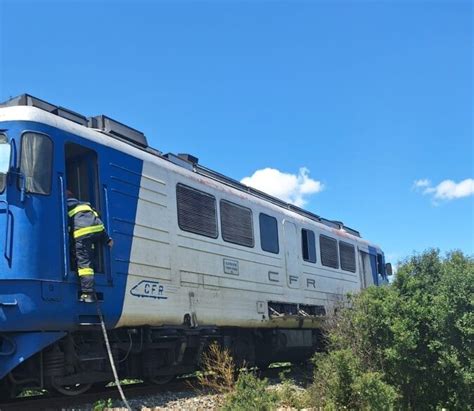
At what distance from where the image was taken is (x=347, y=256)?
588 inches

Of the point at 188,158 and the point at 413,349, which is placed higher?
the point at 188,158

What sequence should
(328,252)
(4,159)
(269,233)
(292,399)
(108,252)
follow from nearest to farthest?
1. (4,159)
2. (108,252)
3. (292,399)
4. (269,233)
5. (328,252)

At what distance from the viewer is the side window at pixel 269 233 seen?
1091cm

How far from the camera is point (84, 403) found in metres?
6.97

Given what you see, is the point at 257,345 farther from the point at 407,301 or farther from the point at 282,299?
the point at 407,301

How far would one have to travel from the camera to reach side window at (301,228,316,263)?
41.1ft

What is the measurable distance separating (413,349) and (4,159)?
5.67 m

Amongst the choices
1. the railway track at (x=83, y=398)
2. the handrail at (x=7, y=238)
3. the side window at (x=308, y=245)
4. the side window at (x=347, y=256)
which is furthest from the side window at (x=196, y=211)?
the side window at (x=347, y=256)

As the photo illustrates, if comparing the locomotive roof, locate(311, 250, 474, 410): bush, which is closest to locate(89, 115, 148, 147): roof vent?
the locomotive roof

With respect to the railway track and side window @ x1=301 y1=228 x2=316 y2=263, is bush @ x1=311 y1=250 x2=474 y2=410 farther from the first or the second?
side window @ x1=301 y1=228 x2=316 y2=263

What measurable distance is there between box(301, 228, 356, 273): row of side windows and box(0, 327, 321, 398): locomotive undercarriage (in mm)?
2093

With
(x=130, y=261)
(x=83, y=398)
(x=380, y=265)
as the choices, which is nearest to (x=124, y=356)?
(x=83, y=398)

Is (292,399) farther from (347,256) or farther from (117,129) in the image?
(347,256)

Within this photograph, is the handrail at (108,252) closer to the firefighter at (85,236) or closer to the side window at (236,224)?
the firefighter at (85,236)
